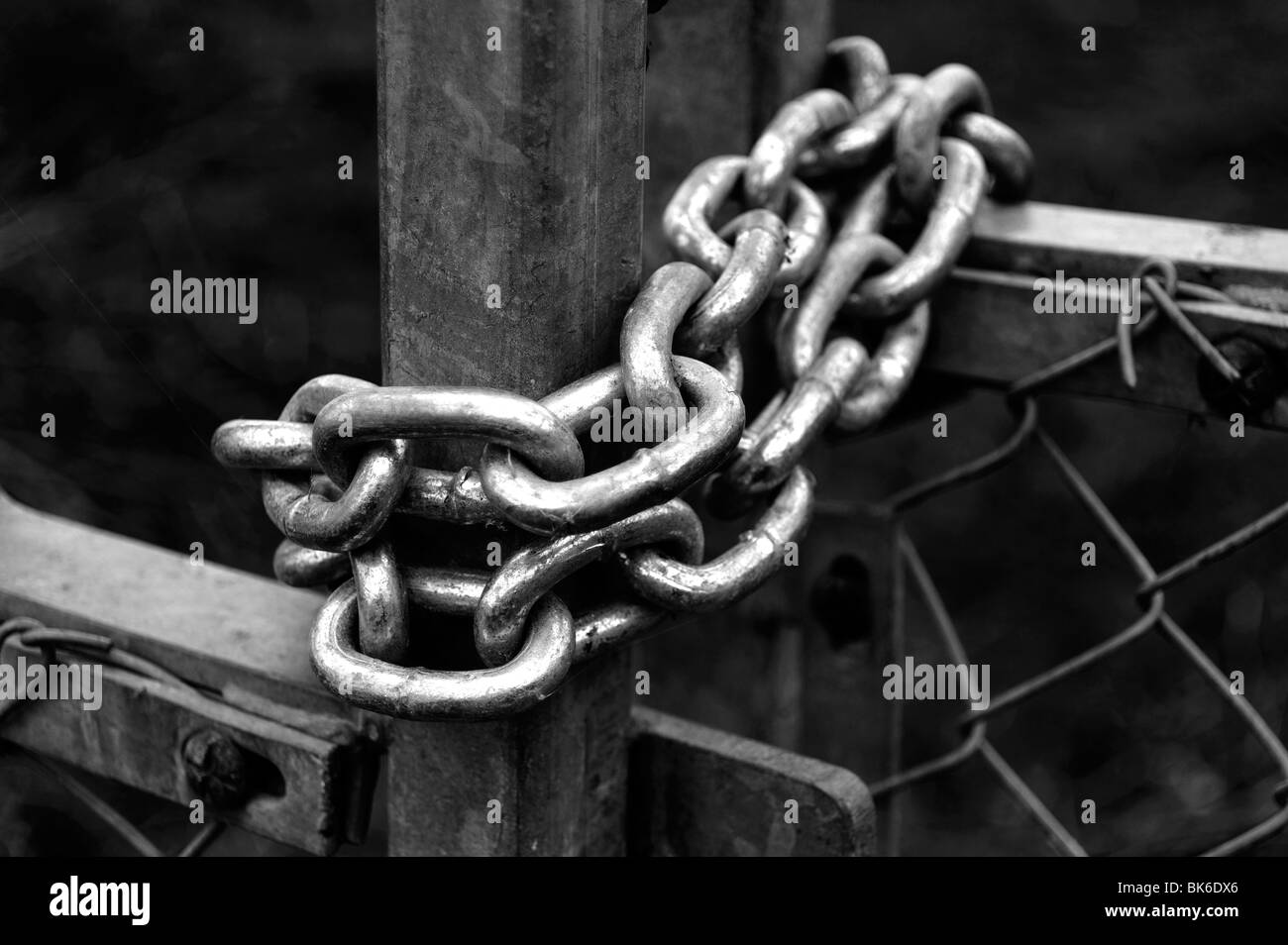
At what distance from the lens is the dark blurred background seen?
219 cm

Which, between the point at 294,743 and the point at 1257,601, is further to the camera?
the point at 1257,601

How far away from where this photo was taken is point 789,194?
958 mm

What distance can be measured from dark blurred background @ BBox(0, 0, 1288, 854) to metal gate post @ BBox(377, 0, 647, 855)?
1.30m

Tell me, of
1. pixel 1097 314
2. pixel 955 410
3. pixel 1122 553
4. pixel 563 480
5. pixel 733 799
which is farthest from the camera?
pixel 955 410

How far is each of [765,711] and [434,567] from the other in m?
0.60

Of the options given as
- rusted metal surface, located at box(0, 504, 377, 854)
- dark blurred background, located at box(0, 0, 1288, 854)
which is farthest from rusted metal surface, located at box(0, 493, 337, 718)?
dark blurred background, located at box(0, 0, 1288, 854)

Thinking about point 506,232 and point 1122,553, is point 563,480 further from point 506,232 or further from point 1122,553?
point 1122,553

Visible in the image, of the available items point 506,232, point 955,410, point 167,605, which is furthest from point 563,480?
point 955,410

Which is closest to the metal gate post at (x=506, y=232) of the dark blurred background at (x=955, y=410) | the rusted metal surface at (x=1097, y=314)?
the rusted metal surface at (x=1097, y=314)

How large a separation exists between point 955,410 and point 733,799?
2080 mm

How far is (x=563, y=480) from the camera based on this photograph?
65 cm

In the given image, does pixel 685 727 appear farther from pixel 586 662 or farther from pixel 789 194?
pixel 789 194
